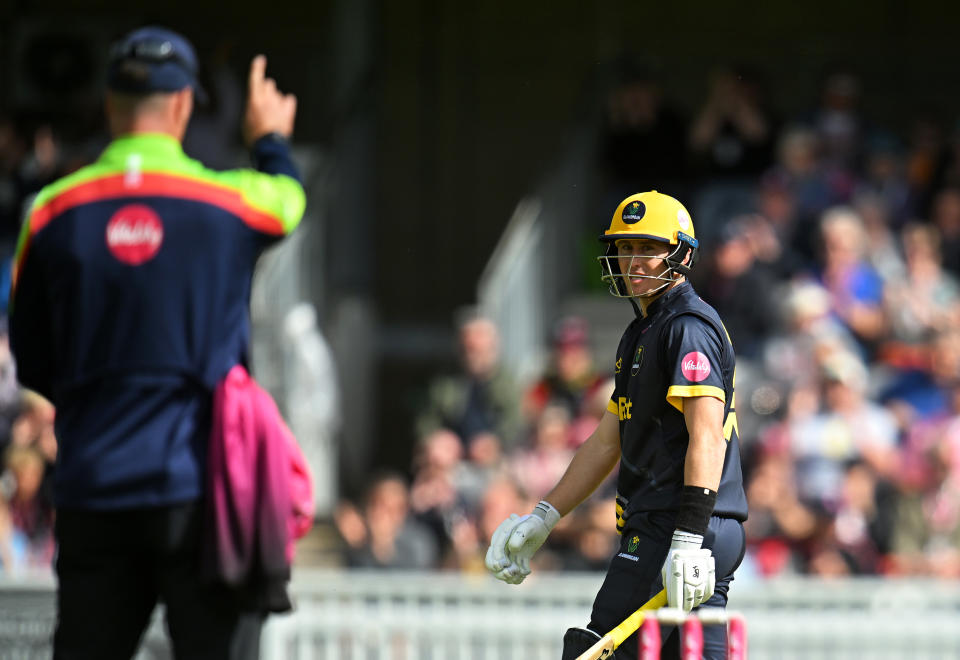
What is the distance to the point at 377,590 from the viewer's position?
26.3 ft

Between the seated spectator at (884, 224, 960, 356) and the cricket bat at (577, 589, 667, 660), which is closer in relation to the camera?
the cricket bat at (577, 589, 667, 660)

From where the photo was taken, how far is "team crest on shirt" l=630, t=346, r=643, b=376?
185 inches

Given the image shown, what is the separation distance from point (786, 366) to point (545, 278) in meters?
2.48

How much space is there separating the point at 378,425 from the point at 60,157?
3676mm

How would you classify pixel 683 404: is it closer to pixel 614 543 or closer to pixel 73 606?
pixel 73 606

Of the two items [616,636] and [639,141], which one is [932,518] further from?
[616,636]

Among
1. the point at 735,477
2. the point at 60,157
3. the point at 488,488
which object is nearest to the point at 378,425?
the point at 60,157

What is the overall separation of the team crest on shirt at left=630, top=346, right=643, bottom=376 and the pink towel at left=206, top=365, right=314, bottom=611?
1.14 meters

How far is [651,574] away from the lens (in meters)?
4.59

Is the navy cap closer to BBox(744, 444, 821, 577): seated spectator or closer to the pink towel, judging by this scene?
the pink towel

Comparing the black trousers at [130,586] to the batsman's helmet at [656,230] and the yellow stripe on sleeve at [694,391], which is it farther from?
the batsman's helmet at [656,230]

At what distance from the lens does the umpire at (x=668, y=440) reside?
444 cm

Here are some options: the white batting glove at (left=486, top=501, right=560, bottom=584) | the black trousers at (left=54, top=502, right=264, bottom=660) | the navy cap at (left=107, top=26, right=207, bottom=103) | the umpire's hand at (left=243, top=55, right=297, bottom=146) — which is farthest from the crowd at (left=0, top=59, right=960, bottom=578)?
the navy cap at (left=107, top=26, right=207, bottom=103)

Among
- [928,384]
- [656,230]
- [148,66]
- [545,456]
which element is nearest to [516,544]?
[656,230]
